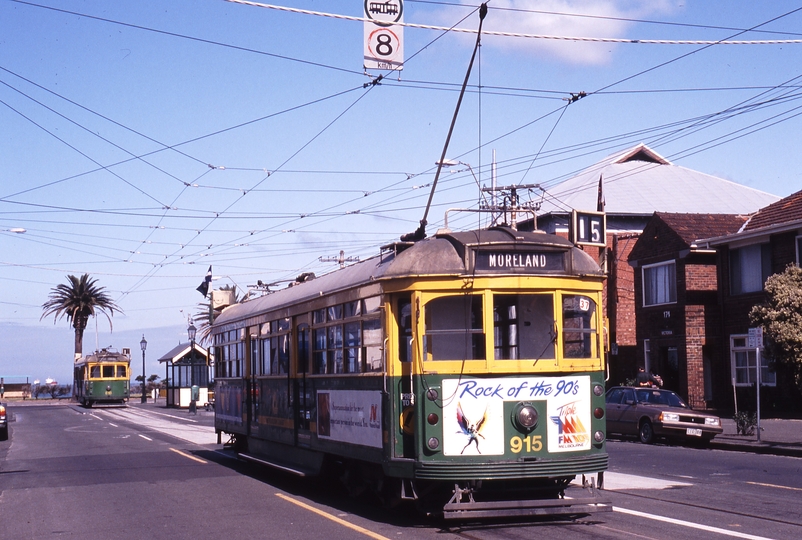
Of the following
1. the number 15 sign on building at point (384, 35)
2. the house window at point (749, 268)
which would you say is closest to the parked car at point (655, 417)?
the house window at point (749, 268)

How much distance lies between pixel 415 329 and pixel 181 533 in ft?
11.1

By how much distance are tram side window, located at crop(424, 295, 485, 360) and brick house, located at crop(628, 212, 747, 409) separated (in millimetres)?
24775

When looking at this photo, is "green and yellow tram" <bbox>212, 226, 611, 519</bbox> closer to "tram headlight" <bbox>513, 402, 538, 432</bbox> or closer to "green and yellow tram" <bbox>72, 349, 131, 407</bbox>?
"tram headlight" <bbox>513, 402, 538, 432</bbox>

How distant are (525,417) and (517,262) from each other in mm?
1699

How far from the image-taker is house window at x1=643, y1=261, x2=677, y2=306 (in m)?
35.2

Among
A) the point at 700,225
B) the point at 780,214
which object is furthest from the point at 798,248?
the point at 700,225

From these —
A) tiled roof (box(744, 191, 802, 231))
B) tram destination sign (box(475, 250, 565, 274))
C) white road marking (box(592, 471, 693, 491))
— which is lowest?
white road marking (box(592, 471, 693, 491))

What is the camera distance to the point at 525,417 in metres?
10.5

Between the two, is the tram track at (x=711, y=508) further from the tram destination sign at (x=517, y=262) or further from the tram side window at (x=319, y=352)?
the tram side window at (x=319, y=352)

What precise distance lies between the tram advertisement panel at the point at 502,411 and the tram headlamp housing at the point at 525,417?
84mm

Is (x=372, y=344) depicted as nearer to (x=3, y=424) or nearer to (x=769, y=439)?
(x=769, y=439)

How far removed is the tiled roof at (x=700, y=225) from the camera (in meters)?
34.7

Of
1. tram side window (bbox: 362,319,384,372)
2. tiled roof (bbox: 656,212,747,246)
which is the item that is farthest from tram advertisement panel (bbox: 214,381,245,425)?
tiled roof (bbox: 656,212,747,246)

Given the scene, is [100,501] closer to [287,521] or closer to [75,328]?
[287,521]
